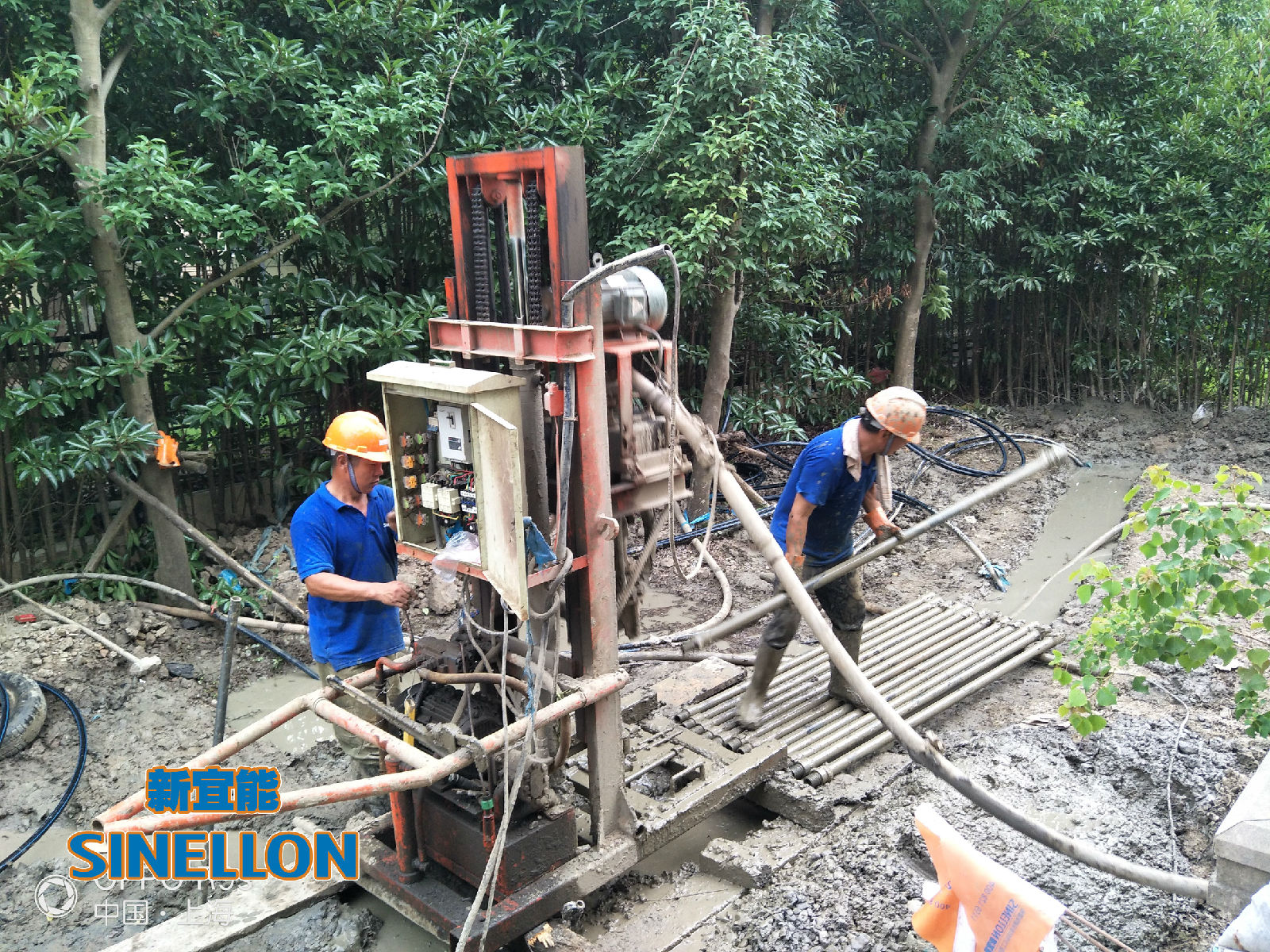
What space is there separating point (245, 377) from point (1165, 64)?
32.9 ft

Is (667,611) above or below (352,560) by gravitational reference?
below

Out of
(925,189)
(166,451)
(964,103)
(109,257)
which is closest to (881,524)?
(166,451)

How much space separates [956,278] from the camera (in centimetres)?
1132

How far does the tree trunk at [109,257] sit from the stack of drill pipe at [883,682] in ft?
12.8

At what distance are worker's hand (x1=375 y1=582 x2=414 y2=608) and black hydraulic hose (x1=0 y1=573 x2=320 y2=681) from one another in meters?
2.17

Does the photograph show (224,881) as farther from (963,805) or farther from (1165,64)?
(1165,64)

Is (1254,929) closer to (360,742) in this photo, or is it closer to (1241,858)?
(1241,858)

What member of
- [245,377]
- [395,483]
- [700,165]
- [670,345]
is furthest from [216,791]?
[700,165]

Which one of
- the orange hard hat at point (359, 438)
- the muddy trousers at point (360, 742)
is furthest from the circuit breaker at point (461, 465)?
the muddy trousers at point (360, 742)

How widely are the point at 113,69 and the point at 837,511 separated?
17.5ft

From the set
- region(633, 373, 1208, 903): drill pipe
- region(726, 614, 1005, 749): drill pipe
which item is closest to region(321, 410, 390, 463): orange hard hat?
region(633, 373, 1208, 903): drill pipe

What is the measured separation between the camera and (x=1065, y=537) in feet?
27.1

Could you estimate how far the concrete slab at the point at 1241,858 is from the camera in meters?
2.95

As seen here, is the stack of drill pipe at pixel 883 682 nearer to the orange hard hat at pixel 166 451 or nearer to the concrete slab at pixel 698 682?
the concrete slab at pixel 698 682
